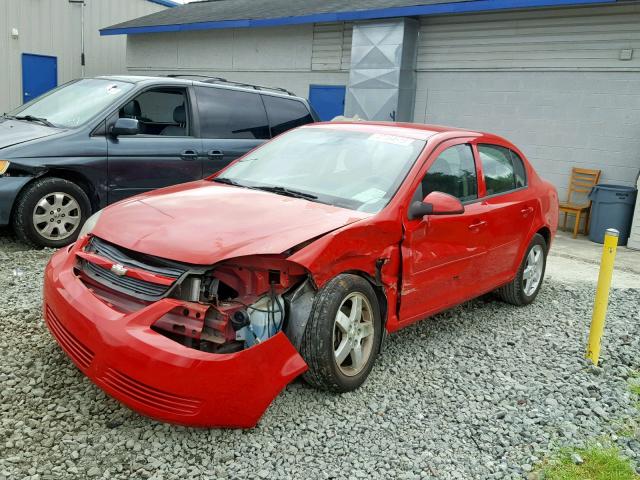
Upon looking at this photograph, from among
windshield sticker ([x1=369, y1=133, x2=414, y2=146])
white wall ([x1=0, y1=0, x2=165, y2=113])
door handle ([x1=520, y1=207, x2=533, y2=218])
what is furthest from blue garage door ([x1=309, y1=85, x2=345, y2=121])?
white wall ([x1=0, y1=0, x2=165, y2=113])

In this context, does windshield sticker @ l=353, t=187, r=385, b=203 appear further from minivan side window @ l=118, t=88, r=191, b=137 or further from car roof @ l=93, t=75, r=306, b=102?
car roof @ l=93, t=75, r=306, b=102

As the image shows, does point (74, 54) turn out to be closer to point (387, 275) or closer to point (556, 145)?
point (556, 145)

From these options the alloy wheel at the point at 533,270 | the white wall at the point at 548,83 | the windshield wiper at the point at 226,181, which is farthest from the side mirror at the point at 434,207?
the white wall at the point at 548,83

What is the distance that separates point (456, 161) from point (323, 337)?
1.98 metres

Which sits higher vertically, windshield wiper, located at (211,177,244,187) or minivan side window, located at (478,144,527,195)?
minivan side window, located at (478,144,527,195)

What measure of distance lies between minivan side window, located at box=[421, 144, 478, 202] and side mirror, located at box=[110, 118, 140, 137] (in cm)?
328

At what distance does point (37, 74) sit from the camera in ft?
63.0

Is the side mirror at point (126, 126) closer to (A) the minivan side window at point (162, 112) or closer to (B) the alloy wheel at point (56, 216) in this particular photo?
(A) the minivan side window at point (162, 112)

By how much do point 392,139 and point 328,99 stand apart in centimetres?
973

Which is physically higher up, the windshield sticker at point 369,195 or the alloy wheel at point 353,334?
the windshield sticker at point 369,195

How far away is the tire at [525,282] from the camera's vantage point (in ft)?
17.7

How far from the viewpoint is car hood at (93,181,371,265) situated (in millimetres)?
3029

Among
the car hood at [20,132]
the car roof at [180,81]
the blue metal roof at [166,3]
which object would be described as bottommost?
the car hood at [20,132]

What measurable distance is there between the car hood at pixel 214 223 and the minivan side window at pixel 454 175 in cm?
77
